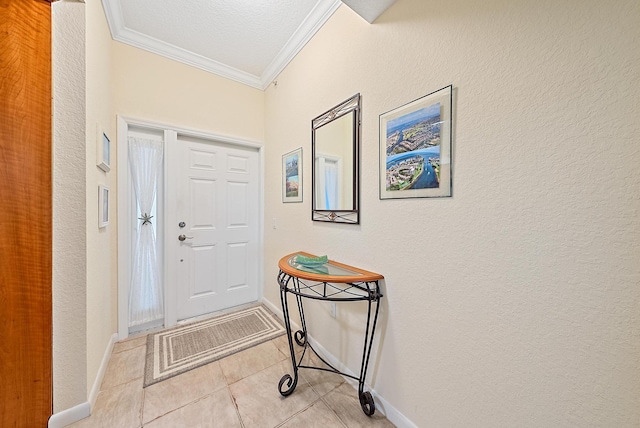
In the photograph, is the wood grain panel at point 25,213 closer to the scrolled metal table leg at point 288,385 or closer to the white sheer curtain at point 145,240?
the white sheer curtain at point 145,240

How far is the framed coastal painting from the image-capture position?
3.39ft

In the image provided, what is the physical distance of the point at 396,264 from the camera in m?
1.25

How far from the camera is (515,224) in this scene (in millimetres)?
836

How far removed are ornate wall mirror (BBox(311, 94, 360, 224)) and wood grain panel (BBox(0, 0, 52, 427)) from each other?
1.55m

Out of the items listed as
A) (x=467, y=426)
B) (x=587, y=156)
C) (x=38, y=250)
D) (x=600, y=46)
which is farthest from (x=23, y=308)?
(x=600, y=46)

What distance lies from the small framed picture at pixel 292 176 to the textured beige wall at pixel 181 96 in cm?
71

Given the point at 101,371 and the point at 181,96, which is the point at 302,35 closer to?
the point at 181,96

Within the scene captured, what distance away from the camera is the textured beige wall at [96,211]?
4.28 ft

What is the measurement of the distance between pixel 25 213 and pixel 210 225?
1.38m

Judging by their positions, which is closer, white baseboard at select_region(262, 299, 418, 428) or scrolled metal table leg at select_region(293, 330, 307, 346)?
white baseboard at select_region(262, 299, 418, 428)

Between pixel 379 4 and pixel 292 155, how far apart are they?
1.27 m

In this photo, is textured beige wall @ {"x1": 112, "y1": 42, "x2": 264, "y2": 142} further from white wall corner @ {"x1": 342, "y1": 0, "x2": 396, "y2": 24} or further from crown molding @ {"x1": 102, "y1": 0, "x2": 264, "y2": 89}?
white wall corner @ {"x1": 342, "y1": 0, "x2": 396, "y2": 24}

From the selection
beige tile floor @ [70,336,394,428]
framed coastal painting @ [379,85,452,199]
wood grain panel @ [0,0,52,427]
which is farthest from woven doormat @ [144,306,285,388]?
framed coastal painting @ [379,85,452,199]

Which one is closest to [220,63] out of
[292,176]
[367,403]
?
[292,176]
